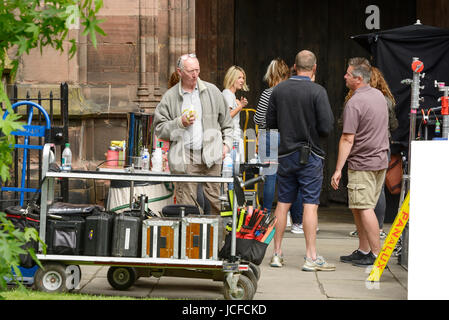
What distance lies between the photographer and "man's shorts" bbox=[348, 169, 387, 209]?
7.79 meters

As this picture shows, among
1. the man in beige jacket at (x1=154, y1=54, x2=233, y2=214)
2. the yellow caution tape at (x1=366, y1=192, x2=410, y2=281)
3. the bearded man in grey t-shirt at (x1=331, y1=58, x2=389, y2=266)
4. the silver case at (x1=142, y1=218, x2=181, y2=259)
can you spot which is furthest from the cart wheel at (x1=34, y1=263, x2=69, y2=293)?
the bearded man in grey t-shirt at (x1=331, y1=58, x2=389, y2=266)

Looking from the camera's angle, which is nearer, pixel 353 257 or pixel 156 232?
pixel 156 232

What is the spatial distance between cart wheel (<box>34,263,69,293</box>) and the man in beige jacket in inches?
54.6

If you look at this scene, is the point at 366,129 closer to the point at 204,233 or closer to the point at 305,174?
the point at 305,174

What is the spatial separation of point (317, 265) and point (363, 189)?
0.84 meters

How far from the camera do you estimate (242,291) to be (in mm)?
6293

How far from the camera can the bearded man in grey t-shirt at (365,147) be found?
307 inches

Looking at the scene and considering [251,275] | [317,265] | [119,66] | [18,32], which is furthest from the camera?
[119,66]

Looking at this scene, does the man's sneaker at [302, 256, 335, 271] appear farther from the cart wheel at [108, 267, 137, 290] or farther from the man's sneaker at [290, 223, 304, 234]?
the man's sneaker at [290, 223, 304, 234]

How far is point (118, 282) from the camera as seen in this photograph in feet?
22.4

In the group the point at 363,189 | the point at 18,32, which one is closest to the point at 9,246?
the point at 18,32

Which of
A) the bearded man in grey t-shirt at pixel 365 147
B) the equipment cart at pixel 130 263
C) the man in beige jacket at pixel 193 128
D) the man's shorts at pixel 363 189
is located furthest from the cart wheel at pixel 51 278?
the man's shorts at pixel 363 189

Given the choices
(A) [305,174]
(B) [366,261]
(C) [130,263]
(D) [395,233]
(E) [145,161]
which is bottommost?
(B) [366,261]

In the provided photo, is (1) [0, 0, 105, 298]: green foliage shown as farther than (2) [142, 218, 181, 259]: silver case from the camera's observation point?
No
